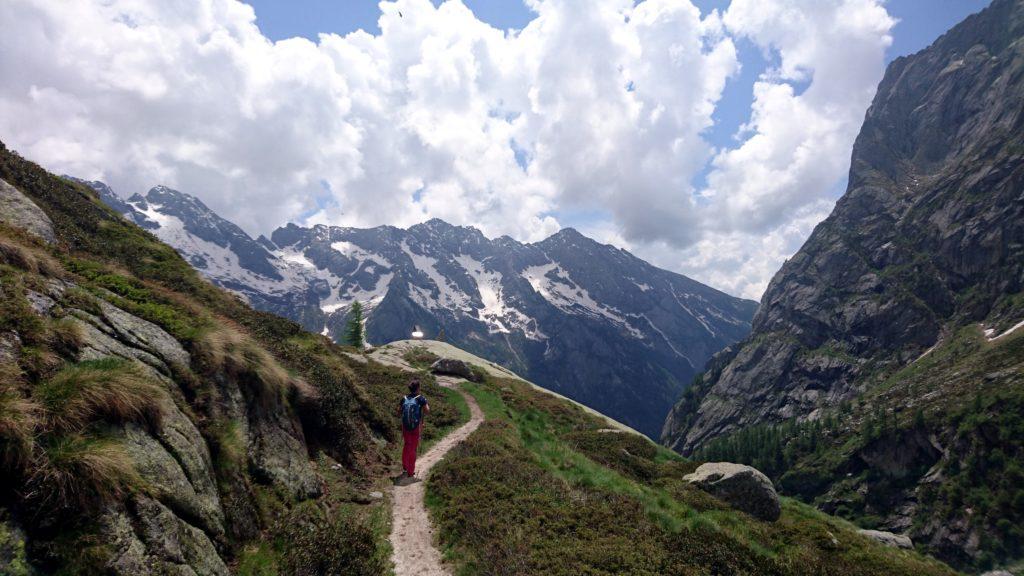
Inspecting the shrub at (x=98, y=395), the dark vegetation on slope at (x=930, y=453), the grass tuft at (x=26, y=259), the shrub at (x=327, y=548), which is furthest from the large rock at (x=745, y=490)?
the dark vegetation on slope at (x=930, y=453)

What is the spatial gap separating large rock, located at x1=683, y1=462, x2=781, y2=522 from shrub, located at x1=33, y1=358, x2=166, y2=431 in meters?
25.7

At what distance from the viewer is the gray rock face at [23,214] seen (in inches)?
637

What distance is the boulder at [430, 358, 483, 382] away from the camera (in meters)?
49.6

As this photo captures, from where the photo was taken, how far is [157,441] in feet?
26.9

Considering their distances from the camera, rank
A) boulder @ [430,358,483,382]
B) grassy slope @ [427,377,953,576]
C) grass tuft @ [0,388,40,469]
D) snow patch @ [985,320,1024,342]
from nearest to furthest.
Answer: grass tuft @ [0,388,40,469]
grassy slope @ [427,377,953,576]
boulder @ [430,358,483,382]
snow patch @ [985,320,1024,342]

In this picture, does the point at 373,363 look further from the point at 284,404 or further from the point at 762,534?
the point at 762,534

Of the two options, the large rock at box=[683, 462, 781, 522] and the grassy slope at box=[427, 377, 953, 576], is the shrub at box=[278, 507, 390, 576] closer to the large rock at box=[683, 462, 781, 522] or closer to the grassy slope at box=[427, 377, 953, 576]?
the grassy slope at box=[427, 377, 953, 576]

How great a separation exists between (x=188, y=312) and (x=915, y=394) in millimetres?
226264

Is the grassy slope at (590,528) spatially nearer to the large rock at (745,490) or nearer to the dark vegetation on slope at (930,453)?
the large rock at (745,490)

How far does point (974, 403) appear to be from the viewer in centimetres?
12750

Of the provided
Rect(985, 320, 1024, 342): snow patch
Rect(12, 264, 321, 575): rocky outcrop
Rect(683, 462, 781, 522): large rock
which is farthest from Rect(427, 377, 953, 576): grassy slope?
Rect(985, 320, 1024, 342): snow patch

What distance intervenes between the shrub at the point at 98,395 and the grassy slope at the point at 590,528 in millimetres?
8477

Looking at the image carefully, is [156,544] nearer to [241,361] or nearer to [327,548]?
[327,548]

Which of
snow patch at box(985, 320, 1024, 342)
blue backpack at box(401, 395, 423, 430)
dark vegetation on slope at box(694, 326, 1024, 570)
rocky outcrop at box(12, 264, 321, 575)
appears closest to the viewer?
rocky outcrop at box(12, 264, 321, 575)
